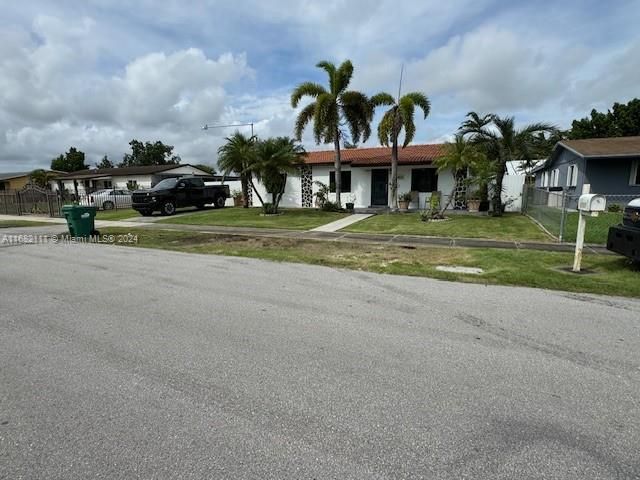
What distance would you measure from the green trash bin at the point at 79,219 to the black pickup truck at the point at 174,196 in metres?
7.44

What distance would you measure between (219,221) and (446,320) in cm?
1378

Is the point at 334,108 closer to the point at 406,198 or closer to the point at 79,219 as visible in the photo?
the point at 406,198

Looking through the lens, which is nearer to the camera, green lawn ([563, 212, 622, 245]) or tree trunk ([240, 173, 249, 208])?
green lawn ([563, 212, 622, 245])

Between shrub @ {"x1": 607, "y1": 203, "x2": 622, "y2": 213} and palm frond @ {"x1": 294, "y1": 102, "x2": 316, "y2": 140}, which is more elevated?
palm frond @ {"x1": 294, "y1": 102, "x2": 316, "y2": 140}

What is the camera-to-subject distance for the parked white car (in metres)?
25.6

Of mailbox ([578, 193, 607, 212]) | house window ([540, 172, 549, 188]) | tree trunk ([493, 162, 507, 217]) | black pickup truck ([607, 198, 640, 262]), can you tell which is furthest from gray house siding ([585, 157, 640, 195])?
mailbox ([578, 193, 607, 212])

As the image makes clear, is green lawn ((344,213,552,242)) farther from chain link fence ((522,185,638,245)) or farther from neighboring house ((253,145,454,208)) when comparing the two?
neighboring house ((253,145,454,208))

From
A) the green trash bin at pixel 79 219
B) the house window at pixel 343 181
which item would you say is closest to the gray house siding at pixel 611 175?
the house window at pixel 343 181

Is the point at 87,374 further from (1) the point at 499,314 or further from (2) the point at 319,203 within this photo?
(2) the point at 319,203

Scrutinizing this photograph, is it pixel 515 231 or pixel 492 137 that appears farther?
pixel 492 137

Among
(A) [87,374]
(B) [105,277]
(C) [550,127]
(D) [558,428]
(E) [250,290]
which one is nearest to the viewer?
(D) [558,428]

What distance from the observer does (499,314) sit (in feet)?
15.5

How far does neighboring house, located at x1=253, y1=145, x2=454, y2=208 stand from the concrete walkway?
3.76 meters

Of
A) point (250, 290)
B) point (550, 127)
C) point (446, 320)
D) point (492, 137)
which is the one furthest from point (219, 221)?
point (550, 127)
